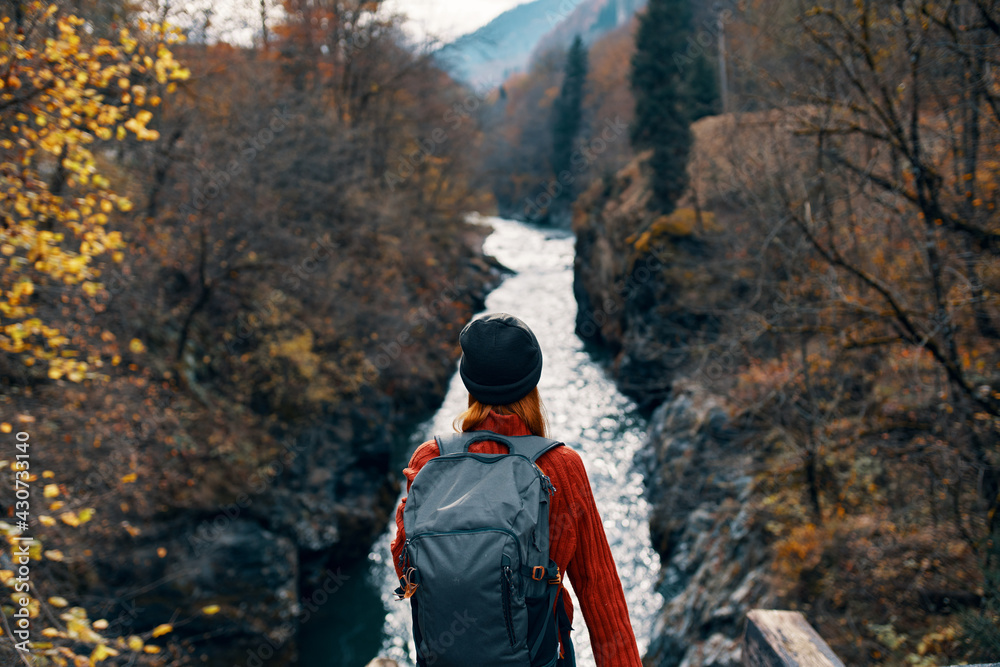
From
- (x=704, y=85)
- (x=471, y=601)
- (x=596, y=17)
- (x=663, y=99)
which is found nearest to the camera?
(x=471, y=601)

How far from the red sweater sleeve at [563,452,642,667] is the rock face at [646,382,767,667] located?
17.0 ft

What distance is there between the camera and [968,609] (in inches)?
150

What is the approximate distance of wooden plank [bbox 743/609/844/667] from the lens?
166 cm

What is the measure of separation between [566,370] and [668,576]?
32.1ft

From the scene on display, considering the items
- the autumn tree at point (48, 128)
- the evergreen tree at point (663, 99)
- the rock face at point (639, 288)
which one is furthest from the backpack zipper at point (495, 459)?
the evergreen tree at point (663, 99)

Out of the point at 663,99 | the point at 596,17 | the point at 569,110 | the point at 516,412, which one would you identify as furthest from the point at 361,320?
the point at 596,17

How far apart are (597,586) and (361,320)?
40.4 ft

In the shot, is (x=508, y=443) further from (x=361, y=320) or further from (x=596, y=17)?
(x=596, y=17)

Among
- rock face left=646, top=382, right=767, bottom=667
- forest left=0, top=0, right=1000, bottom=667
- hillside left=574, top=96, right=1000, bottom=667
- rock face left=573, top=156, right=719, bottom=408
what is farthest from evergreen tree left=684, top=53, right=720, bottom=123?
rock face left=646, top=382, right=767, bottom=667

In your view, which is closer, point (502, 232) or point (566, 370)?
point (566, 370)

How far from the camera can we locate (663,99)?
61.3ft

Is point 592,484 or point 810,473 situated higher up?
point 810,473

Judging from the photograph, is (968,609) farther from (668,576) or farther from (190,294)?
(190,294)

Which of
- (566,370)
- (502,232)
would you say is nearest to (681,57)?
(566,370)
